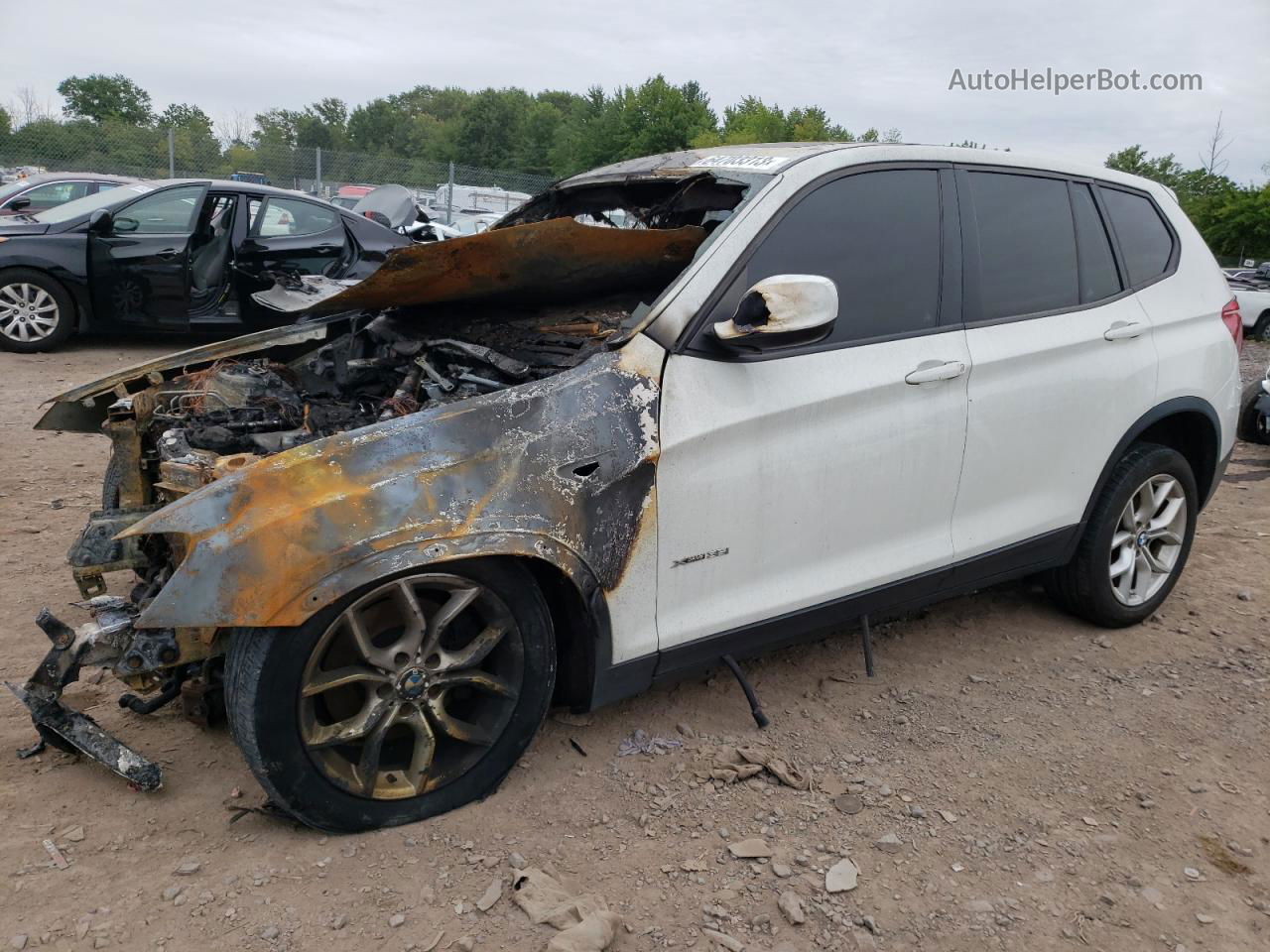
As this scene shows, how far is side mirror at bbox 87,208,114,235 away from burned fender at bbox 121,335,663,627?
7.21 m

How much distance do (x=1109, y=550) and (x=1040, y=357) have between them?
101 centimetres

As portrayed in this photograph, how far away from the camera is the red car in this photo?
406 inches

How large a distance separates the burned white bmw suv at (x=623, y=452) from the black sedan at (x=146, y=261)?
531cm

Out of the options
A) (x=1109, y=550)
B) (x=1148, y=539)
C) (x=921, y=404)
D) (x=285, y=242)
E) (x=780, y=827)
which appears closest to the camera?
(x=780, y=827)

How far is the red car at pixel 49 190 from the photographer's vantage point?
1032 centimetres

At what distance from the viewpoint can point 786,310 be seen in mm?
2580

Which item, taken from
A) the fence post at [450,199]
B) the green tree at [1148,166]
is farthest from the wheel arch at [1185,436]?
the green tree at [1148,166]

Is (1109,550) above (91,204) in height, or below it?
below

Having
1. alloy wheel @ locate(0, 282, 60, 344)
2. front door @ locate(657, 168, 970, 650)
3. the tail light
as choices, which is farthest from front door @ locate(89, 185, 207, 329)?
the tail light

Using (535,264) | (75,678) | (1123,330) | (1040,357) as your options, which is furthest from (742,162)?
(75,678)

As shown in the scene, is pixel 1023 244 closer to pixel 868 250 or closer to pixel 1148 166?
pixel 868 250

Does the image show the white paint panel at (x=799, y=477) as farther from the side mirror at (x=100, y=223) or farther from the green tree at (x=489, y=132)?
the green tree at (x=489, y=132)

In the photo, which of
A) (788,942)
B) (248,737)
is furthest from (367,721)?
(788,942)

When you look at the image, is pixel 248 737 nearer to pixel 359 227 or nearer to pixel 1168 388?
pixel 1168 388
